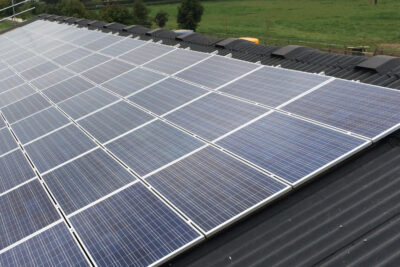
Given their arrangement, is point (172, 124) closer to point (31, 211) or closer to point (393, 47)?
point (31, 211)

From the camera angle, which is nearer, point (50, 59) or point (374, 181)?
point (374, 181)

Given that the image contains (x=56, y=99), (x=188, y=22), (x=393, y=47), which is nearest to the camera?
(x=56, y=99)

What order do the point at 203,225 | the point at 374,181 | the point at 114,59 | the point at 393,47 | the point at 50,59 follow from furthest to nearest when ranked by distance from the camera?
the point at 393,47 → the point at 50,59 → the point at 114,59 → the point at 374,181 → the point at 203,225

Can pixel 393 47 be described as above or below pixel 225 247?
below

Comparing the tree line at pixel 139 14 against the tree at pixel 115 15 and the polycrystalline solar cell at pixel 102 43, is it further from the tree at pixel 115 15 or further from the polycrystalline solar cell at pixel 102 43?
the polycrystalline solar cell at pixel 102 43

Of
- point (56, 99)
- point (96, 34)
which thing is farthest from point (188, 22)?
point (56, 99)

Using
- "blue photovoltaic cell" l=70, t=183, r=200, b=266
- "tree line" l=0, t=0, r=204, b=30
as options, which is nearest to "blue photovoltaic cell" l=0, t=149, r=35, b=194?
"blue photovoltaic cell" l=70, t=183, r=200, b=266

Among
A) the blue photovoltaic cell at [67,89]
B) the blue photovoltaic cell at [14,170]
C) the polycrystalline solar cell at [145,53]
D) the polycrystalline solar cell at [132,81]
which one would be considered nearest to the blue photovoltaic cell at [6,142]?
the blue photovoltaic cell at [14,170]

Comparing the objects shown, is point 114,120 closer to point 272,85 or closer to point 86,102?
point 86,102
